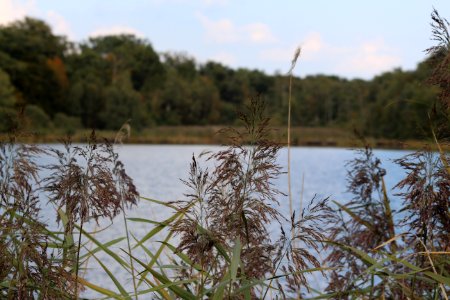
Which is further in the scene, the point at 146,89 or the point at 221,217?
the point at 146,89

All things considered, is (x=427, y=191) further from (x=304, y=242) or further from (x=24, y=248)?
(x=24, y=248)

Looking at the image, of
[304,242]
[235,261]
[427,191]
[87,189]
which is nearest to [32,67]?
[87,189]

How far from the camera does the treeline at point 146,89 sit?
79312 mm

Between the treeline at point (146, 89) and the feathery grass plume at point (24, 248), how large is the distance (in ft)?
204

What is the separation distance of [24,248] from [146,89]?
10580cm

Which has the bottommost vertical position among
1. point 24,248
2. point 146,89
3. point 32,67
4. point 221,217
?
point 24,248

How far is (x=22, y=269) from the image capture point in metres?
1.86

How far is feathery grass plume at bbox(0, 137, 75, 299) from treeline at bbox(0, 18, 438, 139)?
62111mm

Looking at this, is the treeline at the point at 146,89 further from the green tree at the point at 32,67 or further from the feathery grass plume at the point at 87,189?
the feathery grass plume at the point at 87,189

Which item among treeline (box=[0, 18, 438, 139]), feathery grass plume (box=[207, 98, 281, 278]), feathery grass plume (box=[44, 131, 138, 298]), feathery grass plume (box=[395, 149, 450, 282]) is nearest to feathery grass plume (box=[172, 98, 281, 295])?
feathery grass plume (box=[207, 98, 281, 278])

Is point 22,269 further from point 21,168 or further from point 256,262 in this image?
point 256,262

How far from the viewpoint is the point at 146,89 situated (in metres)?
106

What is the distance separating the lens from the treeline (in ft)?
260

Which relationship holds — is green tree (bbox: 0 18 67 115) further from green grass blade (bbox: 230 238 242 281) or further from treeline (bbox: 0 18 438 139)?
green grass blade (bbox: 230 238 242 281)
